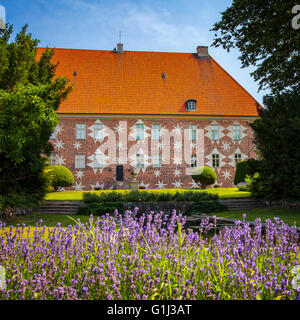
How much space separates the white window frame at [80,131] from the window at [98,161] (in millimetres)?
1949

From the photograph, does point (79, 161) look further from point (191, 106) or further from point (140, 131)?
point (191, 106)

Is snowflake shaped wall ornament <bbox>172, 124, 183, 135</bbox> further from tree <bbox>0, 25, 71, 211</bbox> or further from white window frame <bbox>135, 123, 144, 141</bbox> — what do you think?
tree <bbox>0, 25, 71, 211</bbox>

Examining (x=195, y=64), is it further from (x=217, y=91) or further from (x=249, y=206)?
(x=249, y=206)

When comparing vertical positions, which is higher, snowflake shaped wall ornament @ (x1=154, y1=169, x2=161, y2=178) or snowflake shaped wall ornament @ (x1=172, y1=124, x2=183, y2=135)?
snowflake shaped wall ornament @ (x1=172, y1=124, x2=183, y2=135)

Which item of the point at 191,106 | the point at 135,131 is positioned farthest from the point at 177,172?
the point at 191,106

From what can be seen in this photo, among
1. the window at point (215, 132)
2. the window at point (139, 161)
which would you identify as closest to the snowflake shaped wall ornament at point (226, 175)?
the window at point (215, 132)

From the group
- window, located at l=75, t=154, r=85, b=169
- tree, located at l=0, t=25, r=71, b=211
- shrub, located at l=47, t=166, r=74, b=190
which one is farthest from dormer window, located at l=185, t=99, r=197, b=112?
tree, located at l=0, t=25, r=71, b=211

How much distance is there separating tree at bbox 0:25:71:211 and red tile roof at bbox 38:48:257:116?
14443 millimetres

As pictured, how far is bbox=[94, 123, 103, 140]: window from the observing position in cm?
2931

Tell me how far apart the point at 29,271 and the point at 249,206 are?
1449 cm

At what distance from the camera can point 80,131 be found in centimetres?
2928

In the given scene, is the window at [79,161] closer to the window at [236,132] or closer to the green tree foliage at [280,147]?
the window at [236,132]

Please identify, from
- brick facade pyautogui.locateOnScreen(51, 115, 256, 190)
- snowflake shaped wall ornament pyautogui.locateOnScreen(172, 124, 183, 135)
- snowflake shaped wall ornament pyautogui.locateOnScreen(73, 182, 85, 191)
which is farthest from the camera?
snowflake shaped wall ornament pyautogui.locateOnScreen(172, 124, 183, 135)

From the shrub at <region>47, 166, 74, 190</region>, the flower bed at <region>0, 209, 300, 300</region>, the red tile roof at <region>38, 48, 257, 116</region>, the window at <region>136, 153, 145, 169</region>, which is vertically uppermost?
the red tile roof at <region>38, 48, 257, 116</region>
